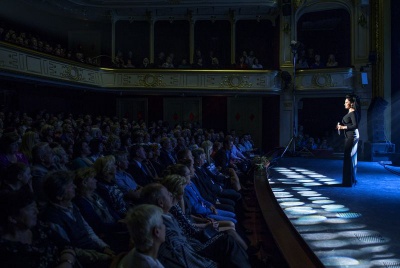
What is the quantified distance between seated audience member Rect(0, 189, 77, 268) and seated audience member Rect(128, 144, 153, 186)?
283 centimetres

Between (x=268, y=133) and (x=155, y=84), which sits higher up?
(x=155, y=84)

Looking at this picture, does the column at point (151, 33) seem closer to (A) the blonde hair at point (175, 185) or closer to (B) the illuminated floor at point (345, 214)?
(B) the illuminated floor at point (345, 214)

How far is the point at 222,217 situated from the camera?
461 cm

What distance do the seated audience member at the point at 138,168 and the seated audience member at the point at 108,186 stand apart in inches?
52.8

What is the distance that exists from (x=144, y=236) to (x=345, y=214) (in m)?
4.21

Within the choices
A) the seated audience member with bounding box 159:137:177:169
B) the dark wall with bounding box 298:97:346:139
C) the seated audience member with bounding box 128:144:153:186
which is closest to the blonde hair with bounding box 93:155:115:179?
the seated audience member with bounding box 128:144:153:186

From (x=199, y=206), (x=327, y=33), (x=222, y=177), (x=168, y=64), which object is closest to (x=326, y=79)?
(x=327, y=33)

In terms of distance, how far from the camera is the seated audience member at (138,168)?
5.40m

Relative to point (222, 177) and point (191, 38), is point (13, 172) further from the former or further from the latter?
point (191, 38)

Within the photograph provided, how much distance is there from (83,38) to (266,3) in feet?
24.3

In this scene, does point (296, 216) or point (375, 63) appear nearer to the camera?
point (296, 216)

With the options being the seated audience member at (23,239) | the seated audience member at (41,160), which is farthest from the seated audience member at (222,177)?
the seated audience member at (23,239)

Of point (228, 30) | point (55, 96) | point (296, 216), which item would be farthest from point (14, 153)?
point (228, 30)

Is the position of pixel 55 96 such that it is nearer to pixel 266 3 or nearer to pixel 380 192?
pixel 266 3
